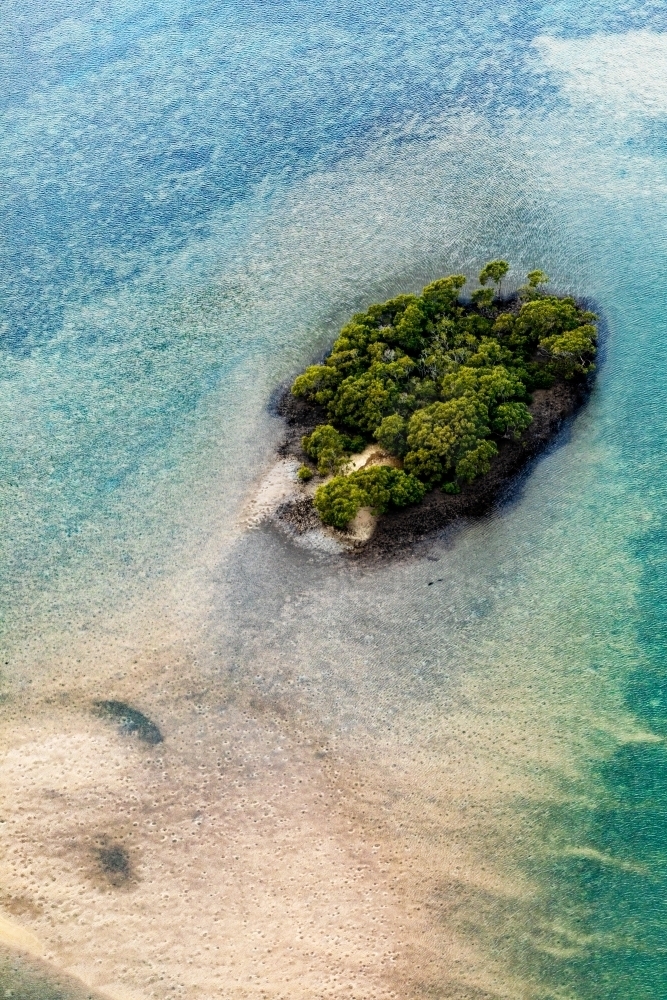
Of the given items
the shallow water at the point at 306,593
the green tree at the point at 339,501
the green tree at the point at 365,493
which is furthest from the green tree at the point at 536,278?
the green tree at the point at 339,501

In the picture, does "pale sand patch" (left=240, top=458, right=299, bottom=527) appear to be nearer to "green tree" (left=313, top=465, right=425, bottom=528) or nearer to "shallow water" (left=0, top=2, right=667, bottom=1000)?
"shallow water" (left=0, top=2, right=667, bottom=1000)

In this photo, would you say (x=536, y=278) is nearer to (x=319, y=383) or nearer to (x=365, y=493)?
(x=319, y=383)

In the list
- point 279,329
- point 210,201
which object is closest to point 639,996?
point 279,329

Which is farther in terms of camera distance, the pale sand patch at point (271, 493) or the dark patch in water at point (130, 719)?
the pale sand patch at point (271, 493)

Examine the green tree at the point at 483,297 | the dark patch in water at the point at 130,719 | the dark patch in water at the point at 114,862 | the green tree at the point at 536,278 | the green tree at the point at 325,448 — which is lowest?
the dark patch in water at the point at 114,862

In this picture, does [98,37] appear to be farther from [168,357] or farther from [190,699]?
[190,699]

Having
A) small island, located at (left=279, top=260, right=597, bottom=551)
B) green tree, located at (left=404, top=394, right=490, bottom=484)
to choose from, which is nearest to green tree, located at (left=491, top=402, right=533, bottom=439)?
small island, located at (left=279, top=260, right=597, bottom=551)

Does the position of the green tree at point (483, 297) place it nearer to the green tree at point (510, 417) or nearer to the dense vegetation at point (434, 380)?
the dense vegetation at point (434, 380)
